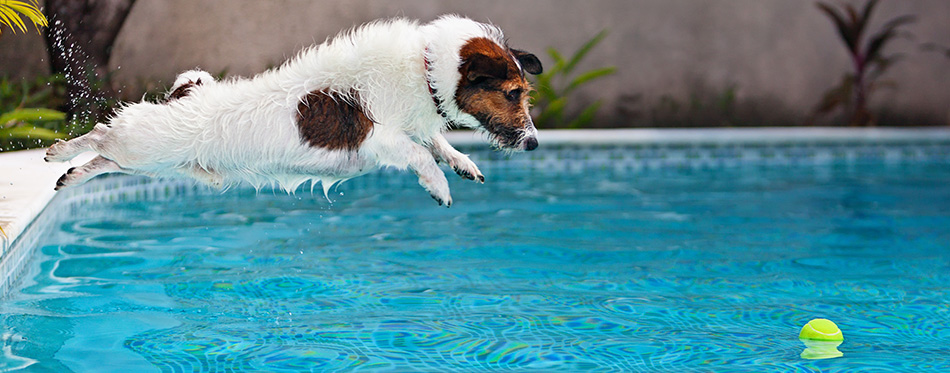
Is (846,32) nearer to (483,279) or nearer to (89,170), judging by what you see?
(483,279)

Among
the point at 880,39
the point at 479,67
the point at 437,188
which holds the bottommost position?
the point at 437,188

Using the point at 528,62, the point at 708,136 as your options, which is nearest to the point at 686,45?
the point at 708,136

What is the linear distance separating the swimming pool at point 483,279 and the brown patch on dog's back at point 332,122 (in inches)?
27.6

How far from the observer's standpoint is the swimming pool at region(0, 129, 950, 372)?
122 inches

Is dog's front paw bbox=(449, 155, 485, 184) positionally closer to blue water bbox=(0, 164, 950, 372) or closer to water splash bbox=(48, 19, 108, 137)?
blue water bbox=(0, 164, 950, 372)

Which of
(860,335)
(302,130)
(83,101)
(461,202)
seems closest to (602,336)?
(860,335)

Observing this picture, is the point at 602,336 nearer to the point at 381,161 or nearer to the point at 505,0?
the point at 381,161

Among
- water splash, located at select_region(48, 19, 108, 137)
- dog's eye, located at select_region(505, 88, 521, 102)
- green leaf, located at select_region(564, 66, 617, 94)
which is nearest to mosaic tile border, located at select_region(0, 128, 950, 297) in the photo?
green leaf, located at select_region(564, 66, 617, 94)

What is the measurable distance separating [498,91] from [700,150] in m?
6.58

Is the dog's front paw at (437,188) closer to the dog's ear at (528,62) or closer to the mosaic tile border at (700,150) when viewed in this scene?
the dog's ear at (528,62)

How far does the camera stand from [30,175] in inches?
203

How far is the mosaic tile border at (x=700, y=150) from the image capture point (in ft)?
28.0

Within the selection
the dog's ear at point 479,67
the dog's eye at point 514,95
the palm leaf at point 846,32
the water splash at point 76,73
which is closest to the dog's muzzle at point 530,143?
the dog's eye at point 514,95

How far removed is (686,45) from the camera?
1093 centimetres
